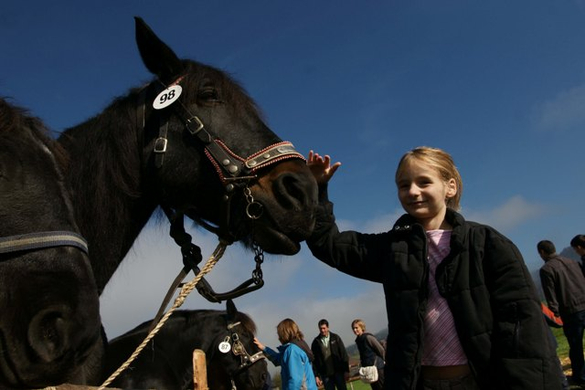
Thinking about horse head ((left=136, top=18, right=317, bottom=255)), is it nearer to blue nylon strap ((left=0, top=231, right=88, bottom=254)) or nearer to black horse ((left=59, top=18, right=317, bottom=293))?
black horse ((left=59, top=18, right=317, bottom=293))

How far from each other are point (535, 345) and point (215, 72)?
239 cm

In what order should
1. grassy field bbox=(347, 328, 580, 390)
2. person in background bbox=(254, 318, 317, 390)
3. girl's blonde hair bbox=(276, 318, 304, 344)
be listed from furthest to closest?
grassy field bbox=(347, 328, 580, 390)
girl's blonde hair bbox=(276, 318, 304, 344)
person in background bbox=(254, 318, 317, 390)

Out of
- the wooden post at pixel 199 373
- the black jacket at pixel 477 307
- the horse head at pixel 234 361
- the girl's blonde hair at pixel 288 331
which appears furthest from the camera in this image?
the girl's blonde hair at pixel 288 331

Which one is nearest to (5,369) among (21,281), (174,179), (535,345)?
(21,281)

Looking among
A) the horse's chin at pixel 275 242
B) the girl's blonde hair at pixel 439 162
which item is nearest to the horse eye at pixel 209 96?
the horse's chin at pixel 275 242

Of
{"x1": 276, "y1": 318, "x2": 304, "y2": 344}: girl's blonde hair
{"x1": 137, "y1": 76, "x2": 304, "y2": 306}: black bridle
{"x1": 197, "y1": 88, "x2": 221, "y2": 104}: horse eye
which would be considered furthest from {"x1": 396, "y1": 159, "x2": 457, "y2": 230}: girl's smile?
{"x1": 276, "y1": 318, "x2": 304, "y2": 344}: girl's blonde hair

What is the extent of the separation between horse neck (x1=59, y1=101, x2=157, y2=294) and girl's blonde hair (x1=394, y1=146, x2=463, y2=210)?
158 cm

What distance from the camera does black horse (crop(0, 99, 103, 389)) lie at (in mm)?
1354

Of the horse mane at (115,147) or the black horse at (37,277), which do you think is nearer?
the black horse at (37,277)

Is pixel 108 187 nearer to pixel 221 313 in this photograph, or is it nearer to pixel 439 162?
pixel 439 162

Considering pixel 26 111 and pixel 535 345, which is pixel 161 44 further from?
pixel 535 345

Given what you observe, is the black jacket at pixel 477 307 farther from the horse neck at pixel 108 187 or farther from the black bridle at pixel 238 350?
the black bridle at pixel 238 350

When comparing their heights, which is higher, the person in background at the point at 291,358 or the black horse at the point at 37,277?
the black horse at the point at 37,277

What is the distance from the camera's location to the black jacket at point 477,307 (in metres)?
1.96
